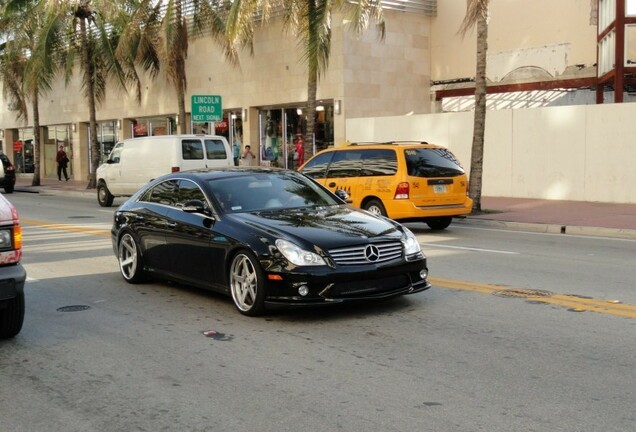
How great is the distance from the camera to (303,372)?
19.1ft

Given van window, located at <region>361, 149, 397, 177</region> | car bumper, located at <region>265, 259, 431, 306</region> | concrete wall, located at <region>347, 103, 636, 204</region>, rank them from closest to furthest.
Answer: car bumper, located at <region>265, 259, 431, 306</region> < van window, located at <region>361, 149, 397, 177</region> < concrete wall, located at <region>347, 103, 636, 204</region>

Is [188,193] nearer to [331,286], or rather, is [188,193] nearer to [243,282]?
[243,282]

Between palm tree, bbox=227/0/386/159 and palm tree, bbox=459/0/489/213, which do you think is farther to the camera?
palm tree, bbox=227/0/386/159

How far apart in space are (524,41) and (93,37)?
19.5 metres

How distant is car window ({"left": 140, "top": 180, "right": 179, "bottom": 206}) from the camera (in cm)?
934

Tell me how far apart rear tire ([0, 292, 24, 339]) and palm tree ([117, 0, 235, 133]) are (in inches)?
850

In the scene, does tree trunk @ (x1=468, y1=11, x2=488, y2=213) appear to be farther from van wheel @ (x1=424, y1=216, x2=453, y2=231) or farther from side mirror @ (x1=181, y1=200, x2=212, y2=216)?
side mirror @ (x1=181, y1=200, x2=212, y2=216)

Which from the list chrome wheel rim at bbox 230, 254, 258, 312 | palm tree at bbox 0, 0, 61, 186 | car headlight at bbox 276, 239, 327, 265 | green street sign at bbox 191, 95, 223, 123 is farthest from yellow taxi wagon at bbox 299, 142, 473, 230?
palm tree at bbox 0, 0, 61, 186

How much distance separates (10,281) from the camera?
624 cm

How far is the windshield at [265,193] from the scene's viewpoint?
334 inches

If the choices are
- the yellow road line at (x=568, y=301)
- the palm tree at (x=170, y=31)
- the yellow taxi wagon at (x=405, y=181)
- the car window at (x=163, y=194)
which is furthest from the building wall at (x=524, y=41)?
the car window at (x=163, y=194)

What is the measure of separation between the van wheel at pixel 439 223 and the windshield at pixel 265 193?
23.2 ft

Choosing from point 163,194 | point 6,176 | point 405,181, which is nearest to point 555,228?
point 405,181

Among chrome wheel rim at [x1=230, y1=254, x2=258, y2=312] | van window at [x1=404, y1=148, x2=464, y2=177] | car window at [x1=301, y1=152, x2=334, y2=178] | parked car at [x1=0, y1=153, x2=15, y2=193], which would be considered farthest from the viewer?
parked car at [x1=0, y1=153, x2=15, y2=193]
